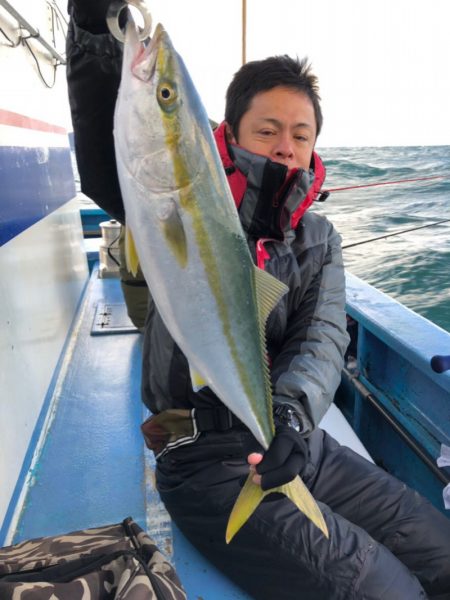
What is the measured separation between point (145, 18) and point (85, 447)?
2310 mm

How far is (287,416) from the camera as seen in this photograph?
1.86 m

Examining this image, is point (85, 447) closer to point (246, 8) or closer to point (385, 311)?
point (385, 311)

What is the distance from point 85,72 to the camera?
4.98 ft

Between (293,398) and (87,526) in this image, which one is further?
(87,526)

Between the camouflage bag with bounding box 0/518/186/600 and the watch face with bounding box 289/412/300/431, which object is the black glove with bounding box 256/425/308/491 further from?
the camouflage bag with bounding box 0/518/186/600

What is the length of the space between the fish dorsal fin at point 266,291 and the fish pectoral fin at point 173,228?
264 mm

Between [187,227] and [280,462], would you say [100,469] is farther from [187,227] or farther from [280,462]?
[187,227]

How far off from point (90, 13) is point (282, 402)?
4.88ft

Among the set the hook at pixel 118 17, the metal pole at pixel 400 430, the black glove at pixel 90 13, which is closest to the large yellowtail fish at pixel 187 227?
the hook at pixel 118 17

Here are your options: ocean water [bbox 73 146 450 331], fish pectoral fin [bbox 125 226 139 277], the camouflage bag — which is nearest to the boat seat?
the camouflage bag

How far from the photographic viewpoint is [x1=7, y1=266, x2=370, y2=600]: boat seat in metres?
2.10

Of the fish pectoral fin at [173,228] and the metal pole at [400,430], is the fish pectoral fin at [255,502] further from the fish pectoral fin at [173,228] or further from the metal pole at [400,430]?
the metal pole at [400,430]

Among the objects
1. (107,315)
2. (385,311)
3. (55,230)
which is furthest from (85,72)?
(107,315)

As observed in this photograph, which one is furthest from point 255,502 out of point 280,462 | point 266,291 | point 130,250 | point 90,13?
point 90,13
